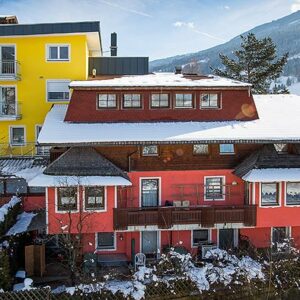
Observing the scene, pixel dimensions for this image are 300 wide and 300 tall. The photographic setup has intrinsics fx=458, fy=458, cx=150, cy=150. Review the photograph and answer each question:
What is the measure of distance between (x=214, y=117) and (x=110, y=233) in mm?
9188

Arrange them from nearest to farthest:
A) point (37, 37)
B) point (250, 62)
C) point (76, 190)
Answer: point (76, 190) → point (37, 37) → point (250, 62)

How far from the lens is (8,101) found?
33.2 metres

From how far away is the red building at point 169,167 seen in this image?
24.3 meters

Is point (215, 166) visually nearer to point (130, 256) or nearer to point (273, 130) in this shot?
point (273, 130)

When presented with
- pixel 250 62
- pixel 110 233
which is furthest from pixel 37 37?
pixel 250 62

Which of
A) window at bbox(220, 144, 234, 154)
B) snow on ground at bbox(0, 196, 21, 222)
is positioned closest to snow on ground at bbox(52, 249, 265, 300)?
snow on ground at bbox(0, 196, 21, 222)

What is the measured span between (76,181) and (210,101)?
31.2 ft

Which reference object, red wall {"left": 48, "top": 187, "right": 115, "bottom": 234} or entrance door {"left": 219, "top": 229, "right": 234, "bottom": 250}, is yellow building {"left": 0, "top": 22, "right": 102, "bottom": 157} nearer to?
red wall {"left": 48, "top": 187, "right": 115, "bottom": 234}

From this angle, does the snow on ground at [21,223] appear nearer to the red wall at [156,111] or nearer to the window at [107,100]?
the red wall at [156,111]

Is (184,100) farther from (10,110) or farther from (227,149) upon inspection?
(10,110)

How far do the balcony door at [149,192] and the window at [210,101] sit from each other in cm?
550

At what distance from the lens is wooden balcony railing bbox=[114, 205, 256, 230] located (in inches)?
963

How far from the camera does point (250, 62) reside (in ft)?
153

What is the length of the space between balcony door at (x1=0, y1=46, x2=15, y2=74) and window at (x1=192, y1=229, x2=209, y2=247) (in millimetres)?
17077
